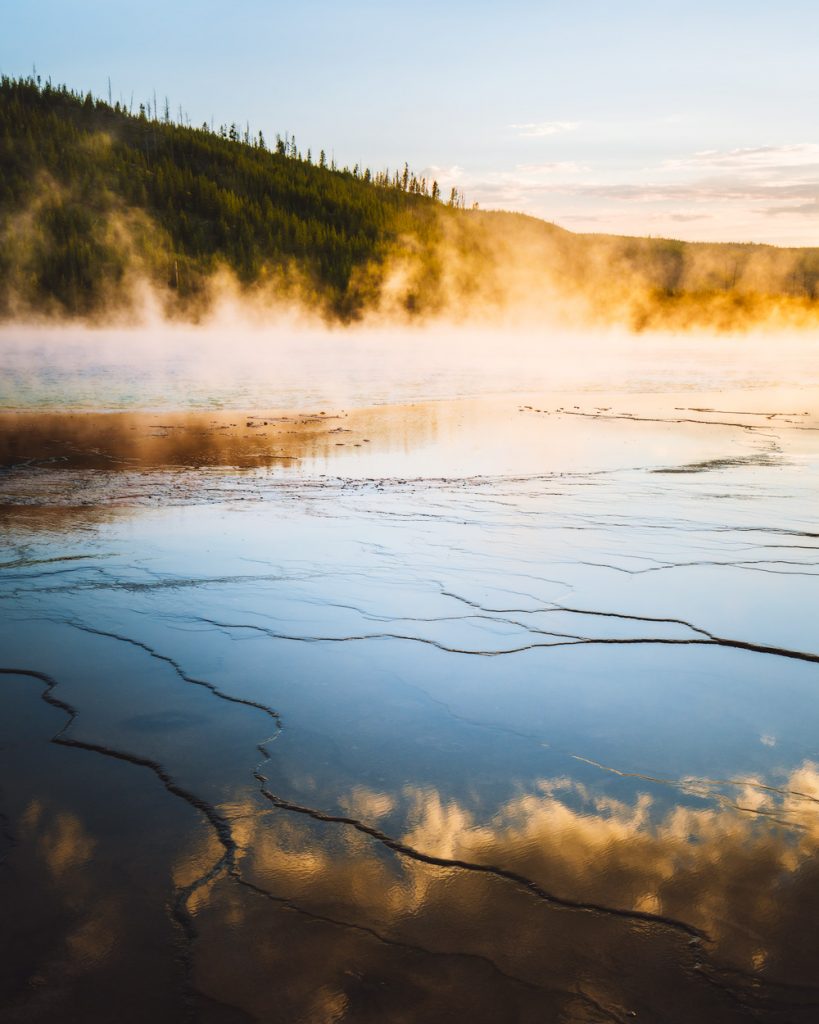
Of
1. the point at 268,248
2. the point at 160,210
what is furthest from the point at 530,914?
the point at 160,210

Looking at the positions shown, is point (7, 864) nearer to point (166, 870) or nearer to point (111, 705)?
point (166, 870)

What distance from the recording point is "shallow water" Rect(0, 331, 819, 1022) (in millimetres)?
1782

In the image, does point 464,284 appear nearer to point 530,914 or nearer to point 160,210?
point 160,210

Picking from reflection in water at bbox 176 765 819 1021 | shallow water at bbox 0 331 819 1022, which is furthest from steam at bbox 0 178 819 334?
reflection in water at bbox 176 765 819 1021

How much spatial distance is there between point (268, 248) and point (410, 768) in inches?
4306

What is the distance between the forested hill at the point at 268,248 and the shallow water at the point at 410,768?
92.5 m

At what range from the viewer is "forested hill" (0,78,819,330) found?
97.2 meters

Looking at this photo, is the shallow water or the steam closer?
the shallow water

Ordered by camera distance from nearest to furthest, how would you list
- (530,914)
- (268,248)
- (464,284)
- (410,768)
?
(530,914) < (410,768) < (268,248) < (464,284)

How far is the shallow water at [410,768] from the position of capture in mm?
1782

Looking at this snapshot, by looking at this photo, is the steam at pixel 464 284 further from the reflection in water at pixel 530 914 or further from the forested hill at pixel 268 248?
the reflection in water at pixel 530 914

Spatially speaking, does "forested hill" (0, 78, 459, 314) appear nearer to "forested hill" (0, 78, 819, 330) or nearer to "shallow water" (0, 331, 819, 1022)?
"forested hill" (0, 78, 819, 330)

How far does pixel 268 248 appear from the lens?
105m

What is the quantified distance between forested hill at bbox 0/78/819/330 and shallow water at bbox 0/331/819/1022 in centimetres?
9248
